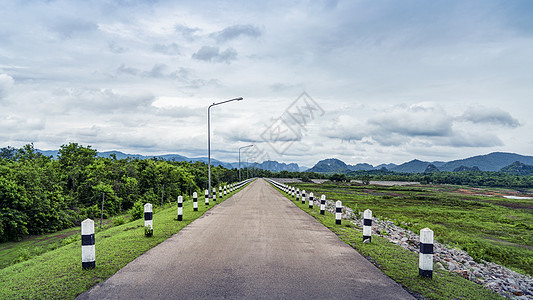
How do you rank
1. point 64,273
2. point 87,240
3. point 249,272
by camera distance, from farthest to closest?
point 87,240 < point 249,272 < point 64,273

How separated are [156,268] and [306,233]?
214 inches

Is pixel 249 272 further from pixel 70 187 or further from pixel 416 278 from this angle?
pixel 70 187

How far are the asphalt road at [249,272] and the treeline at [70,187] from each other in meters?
15.9

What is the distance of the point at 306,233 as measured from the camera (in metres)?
10.6

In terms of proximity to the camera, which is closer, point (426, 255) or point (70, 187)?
point (426, 255)

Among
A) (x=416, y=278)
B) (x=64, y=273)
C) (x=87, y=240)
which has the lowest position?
(x=416, y=278)

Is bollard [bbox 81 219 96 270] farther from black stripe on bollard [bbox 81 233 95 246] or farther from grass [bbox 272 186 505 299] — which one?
grass [bbox 272 186 505 299]

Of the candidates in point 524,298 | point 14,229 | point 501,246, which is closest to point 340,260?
point 524,298

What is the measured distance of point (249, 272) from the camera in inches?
238

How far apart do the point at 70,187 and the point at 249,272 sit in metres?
38.4

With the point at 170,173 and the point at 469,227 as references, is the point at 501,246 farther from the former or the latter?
the point at 170,173

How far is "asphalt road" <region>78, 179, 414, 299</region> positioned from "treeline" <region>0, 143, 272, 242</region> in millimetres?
15867

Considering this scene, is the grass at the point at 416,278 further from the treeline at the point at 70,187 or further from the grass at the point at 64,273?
the treeline at the point at 70,187

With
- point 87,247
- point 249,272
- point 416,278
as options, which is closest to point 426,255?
point 416,278
